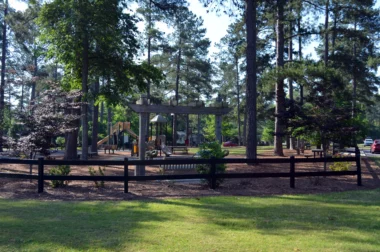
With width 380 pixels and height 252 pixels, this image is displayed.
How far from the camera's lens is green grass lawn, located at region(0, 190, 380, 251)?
6.15 metres

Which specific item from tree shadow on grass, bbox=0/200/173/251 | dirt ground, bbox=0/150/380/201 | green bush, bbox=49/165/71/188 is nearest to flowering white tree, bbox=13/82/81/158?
dirt ground, bbox=0/150/380/201

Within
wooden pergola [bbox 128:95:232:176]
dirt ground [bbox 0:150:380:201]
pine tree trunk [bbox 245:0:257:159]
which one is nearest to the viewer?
dirt ground [bbox 0:150:380:201]

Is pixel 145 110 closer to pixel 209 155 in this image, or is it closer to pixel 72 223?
pixel 209 155

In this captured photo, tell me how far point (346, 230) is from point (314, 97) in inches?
390

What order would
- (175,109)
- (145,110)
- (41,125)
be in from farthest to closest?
1. (175,109)
2. (145,110)
3. (41,125)

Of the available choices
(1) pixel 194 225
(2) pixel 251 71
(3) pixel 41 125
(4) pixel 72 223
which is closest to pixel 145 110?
(3) pixel 41 125

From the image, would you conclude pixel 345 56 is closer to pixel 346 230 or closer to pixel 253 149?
pixel 253 149

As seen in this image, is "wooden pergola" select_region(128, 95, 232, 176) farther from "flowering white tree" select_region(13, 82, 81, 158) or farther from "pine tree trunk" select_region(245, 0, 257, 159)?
"flowering white tree" select_region(13, 82, 81, 158)

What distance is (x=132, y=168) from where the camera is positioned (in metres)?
18.1

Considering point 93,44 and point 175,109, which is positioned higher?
point 93,44

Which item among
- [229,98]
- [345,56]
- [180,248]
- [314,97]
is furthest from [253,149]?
[229,98]

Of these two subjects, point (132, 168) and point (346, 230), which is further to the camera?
point (132, 168)

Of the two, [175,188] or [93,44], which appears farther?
[93,44]

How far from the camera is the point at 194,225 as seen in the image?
24.7 feet
